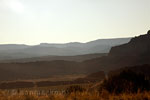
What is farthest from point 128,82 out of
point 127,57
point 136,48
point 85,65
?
point 136,48

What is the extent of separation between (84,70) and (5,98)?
219ft

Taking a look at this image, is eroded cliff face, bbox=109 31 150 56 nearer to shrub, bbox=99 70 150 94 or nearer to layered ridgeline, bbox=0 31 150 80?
layered ridgeline, bbox=0 31 150 80

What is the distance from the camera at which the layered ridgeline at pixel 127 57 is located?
216ft

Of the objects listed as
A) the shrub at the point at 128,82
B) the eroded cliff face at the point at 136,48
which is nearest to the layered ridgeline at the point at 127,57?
the eroded cliff face at the point at 136,48

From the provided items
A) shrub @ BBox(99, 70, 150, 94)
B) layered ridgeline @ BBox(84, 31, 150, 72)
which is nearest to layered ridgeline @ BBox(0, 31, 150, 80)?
layered ridgeline @ BBox(84, 31, 150, 72)

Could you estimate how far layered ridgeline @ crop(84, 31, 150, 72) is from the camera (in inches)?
2590

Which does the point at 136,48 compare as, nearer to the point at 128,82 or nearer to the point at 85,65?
the point at 85,65

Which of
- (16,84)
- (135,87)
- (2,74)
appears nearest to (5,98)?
(135,87)

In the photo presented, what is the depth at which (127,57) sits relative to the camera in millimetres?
69688

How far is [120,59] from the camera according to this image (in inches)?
2781

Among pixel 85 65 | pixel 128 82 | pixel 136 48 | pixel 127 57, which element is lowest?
pixel 85 65

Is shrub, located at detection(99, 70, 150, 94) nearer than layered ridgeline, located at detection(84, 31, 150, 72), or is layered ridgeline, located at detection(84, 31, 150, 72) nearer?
shrub, located at detection(99, 70, 150, 94)

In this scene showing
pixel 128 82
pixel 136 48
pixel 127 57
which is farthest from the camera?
pixel 136 48

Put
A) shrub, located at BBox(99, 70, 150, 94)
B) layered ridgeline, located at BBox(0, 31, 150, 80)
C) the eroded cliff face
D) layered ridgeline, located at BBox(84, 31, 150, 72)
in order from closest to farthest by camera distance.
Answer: shrub, located at BBox(99, 70, 150, 94)
layered ridgeline, located at BBox(84, 31, 150, 72)
layered ridgeline, located at BBox(0, 31, 150, 80)
the eroded cliff face
